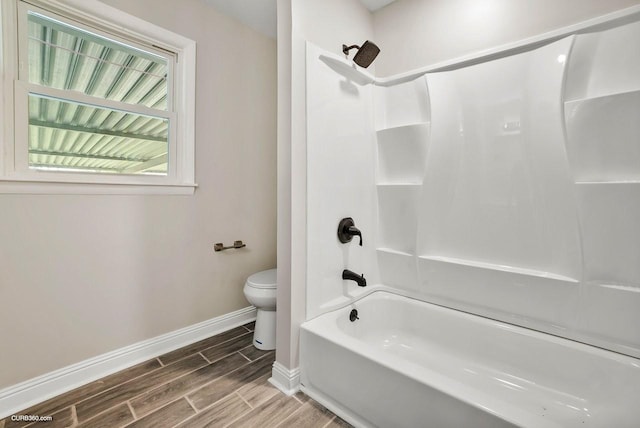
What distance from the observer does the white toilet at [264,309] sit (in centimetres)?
200

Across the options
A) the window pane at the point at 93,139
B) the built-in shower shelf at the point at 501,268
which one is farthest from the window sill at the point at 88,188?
the built-in shower shelf at the point at 501,268

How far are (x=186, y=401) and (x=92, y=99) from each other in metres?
1.81

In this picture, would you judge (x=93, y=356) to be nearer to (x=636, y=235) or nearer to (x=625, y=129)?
(x=636, y=235)

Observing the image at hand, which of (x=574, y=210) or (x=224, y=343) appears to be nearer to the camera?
(x=574, y=210)

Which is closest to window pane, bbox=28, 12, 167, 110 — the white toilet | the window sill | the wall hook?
the window sill

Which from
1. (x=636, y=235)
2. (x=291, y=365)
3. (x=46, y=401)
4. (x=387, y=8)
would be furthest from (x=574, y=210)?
(x=46, y=401)

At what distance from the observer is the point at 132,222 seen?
5.96ft

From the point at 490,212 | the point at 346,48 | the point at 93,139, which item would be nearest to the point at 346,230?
the point at 490,212

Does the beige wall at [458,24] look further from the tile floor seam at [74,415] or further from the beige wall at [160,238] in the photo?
the tile floor seam at [74,415]

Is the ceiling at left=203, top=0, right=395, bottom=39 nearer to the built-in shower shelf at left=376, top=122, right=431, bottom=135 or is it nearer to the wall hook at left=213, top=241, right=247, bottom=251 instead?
the built-in shower shelf at left=376, top=122, right=431, bottom=135

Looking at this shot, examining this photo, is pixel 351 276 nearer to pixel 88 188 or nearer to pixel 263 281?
pixel 263 281

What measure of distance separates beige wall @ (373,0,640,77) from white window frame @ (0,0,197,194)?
1.49m

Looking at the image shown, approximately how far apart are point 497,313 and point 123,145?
258 centimetres

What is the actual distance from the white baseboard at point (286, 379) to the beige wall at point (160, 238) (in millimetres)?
853
